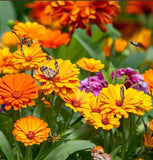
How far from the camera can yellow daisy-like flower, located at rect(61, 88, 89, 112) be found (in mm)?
640

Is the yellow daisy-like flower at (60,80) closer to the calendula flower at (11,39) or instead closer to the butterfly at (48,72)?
Answer: the butterfly at (48,72)

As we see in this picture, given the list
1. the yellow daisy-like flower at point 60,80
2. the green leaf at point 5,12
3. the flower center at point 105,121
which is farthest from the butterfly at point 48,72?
the green leaf at point 5,12

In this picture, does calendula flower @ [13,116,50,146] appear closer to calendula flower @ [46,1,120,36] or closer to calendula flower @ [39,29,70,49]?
calendula flower @ [39,29,70,49]

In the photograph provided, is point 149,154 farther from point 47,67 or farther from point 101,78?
point 47,67

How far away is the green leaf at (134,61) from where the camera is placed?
105cm

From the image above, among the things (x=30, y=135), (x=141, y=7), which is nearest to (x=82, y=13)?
(x=30, y=135)

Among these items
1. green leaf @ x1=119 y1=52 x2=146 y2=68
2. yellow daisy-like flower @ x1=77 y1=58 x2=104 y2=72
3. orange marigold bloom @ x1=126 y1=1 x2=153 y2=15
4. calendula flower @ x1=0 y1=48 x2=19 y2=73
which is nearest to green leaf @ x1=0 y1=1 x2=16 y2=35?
orange marigold bloom @ x1=126 y1=1 x2=153 y2=15

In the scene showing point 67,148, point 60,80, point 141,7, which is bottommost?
point 141,7

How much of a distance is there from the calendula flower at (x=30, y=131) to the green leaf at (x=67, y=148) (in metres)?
0.06

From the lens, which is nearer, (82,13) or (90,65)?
(90,65)

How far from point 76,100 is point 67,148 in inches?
3.4

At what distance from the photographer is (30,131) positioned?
1.91 feet

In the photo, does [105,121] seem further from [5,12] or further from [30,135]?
[5,12]

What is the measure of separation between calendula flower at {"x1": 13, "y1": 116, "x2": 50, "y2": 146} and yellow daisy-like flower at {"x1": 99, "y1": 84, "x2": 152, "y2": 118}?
10cm
